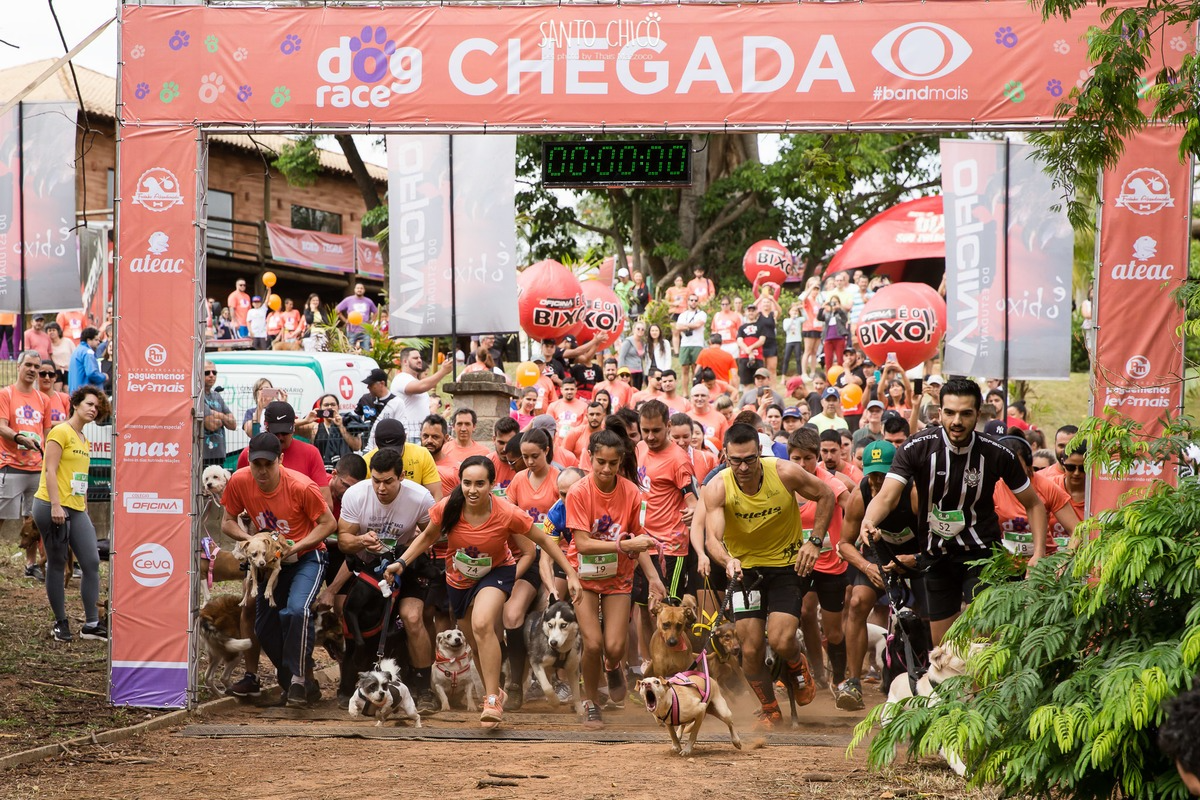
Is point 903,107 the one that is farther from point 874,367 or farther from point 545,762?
point 874,367

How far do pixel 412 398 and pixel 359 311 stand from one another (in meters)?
12.9

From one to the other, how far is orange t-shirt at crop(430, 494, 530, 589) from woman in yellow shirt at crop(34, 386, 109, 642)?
3.56 metres

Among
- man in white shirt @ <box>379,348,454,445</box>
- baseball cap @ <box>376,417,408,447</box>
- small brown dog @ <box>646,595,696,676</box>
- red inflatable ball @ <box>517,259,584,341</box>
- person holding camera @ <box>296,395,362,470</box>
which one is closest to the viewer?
small brown dog @ <box>646,595,696,676</box>

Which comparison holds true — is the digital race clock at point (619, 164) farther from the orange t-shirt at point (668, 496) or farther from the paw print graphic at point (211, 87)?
the paw print graphic at point (211, 87)

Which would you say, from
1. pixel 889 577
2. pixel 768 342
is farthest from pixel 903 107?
pixel 768 342

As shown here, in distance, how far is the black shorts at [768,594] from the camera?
8.95 metres

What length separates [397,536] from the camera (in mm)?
9680

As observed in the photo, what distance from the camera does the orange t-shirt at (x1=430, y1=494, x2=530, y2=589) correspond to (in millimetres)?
9203

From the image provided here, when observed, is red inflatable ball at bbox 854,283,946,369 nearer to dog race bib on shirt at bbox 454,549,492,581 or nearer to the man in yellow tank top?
the man in yellow tank top

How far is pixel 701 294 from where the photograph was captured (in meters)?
25.8

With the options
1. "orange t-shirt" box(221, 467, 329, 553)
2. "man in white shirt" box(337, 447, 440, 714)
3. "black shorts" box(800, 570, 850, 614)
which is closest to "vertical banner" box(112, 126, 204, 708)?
"orange t-shirt" box(221, 467, 329, 553)

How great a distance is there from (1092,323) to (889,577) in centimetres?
244

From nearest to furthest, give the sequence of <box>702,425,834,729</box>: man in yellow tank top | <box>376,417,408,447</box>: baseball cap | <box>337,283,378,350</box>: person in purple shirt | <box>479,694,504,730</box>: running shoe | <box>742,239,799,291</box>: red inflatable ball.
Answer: <box>479,694,504,730</box>: running shoe < <box>702,425,834,729</box>: man in yellow tank top < <box>376,417,408,447</box>: baseball cap < <box>337,283,378,350</box>: person in purple shirt < <box>742,239,799,291</box>: red inflatable ball

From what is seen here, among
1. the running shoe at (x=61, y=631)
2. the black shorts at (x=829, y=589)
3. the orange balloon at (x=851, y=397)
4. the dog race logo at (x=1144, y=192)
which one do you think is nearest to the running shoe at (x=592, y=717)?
the black shorts at (x=829, y=589)
